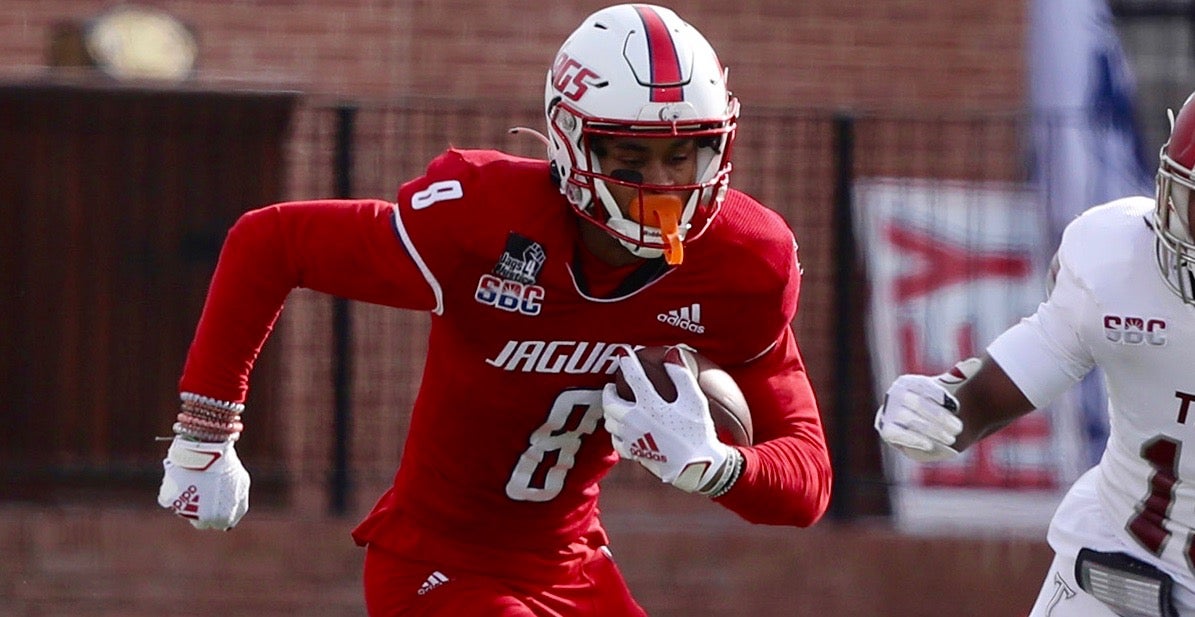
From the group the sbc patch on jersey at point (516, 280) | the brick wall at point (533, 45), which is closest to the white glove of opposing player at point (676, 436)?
the sbc patch on jersey at point (516, 280)

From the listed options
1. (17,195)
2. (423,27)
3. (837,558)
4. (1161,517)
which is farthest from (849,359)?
(1161,517)

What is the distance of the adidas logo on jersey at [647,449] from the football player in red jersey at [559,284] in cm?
13

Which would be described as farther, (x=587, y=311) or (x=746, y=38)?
(x=746, y=38)

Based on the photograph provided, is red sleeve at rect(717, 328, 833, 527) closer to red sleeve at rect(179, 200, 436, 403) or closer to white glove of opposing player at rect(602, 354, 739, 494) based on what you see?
white glove of opposing player at rect(602, 354, 739, 494)

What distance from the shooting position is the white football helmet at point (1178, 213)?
400 cm

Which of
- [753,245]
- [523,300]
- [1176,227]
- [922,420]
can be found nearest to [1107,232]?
[1176,227]

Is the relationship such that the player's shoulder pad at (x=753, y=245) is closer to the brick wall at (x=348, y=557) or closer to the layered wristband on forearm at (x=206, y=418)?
the layered wristband on forearm at (x=206, y=418)

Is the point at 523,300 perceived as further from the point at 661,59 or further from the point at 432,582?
the point at 432,582

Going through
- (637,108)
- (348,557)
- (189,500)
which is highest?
(637,108)

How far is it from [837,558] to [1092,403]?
4.19ft

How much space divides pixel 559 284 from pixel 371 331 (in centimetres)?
422

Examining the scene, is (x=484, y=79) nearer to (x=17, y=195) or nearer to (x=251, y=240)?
(x=17, y=195)

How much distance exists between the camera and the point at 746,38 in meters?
10.0

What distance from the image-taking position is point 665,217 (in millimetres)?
4113
